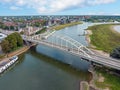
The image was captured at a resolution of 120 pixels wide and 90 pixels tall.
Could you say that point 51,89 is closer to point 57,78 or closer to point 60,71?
point 57,78

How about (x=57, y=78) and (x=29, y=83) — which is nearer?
(x=29, y=83)

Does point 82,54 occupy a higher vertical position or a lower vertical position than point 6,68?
higher

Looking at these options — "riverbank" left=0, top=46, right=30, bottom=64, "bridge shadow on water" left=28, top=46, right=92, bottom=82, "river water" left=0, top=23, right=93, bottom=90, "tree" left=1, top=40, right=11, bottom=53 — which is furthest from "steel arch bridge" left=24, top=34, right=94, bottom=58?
"tree" left=1, top=40, right=11, bottom=53

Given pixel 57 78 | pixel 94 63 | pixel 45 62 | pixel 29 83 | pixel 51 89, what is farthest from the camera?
pixel 45 62

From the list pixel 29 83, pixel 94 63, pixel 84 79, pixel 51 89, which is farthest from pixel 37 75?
pixel 94 63

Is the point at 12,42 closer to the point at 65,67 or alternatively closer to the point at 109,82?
the point at 65,67

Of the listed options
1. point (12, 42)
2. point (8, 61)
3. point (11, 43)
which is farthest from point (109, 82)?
point (12, 42)
